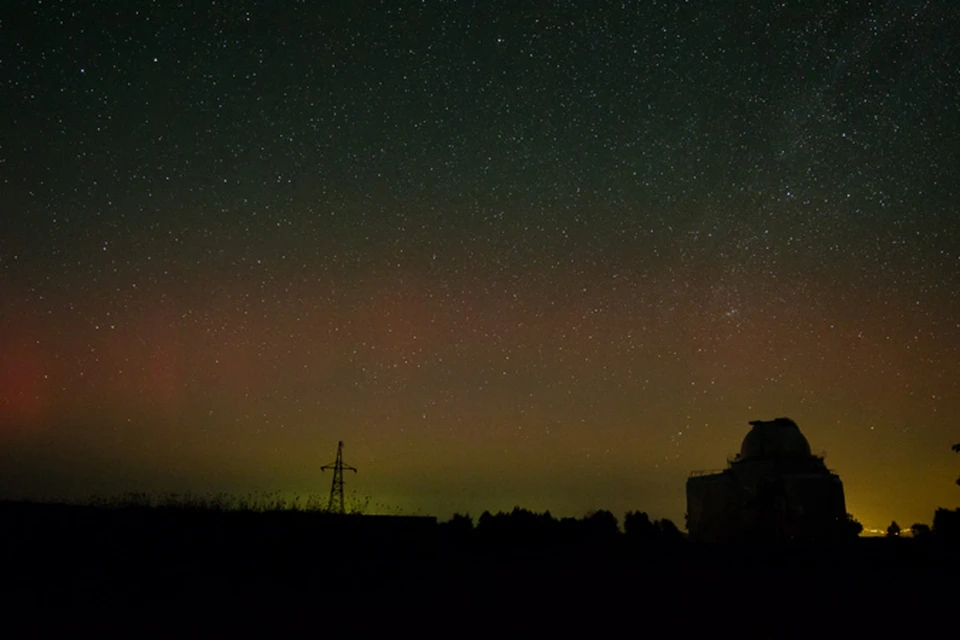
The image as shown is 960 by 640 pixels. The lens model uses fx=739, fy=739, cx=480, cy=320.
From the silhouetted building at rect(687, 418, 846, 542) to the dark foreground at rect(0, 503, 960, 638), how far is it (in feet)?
80.6

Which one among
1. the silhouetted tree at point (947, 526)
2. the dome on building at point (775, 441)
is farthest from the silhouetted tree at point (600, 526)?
the dome on building at point (775, 441)

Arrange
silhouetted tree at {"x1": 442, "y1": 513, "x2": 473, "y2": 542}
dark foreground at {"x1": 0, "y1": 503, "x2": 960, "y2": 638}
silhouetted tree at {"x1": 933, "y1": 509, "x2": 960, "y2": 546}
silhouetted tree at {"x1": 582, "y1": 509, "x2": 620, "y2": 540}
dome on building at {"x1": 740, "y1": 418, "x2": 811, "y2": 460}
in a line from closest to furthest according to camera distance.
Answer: dark foreground at {"x1": 0, "y1": 503, "x2": 960, "y2": 638} < silhouetted tree at {"x1": 442, "y1": 513, "x2": 473, "y2": 542} < silhouetted tree at {"x1": 582, "y1": 509, "x2": 620, "y2": 540} < silhouetted tree at {"x1": 933, "y1": 509, "x2": 960, "y2": 546} < dome on building at {"x1": 740, "y1": 418, "x2": 811, "y2": 460}

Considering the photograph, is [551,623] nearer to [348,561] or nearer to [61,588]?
[348,561]

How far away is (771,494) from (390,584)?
34700 mm

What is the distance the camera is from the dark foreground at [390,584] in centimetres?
927

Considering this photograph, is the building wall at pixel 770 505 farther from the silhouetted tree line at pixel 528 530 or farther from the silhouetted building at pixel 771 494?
the silhouetted tree line at pixel 528 530

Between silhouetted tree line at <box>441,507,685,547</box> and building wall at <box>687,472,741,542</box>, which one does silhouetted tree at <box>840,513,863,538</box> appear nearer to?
building wall at <box>687,472,741,542</box>

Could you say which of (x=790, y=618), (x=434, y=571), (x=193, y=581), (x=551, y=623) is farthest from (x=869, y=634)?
(x=193, y=581)

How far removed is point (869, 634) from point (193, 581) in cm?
952

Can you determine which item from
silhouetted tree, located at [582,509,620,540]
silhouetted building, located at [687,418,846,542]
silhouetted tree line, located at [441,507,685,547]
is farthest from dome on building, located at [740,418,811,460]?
silhouetted tree line, located at [441,507,685,547]

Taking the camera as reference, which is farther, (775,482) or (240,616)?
(775,482)

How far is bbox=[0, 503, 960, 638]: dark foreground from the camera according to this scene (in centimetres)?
927

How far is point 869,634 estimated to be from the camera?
8.98m

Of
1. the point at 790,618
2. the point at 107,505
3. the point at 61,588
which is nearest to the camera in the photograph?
the point at 790,618
